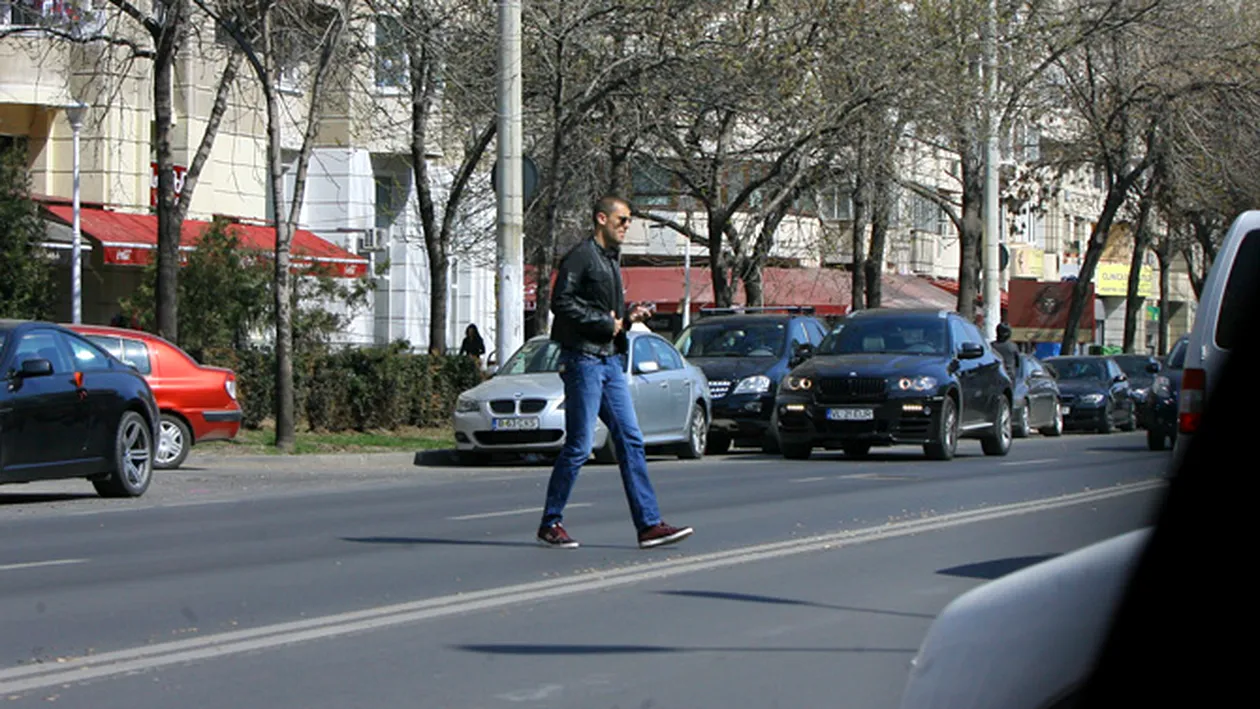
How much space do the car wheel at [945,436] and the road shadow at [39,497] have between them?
938cm

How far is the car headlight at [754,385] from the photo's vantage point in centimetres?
2422

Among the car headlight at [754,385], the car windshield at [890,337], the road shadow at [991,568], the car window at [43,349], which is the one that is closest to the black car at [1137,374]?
the car headlight at [754,385]

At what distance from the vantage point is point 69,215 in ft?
107

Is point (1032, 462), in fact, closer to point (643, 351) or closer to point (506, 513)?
Result: point (643, 351)

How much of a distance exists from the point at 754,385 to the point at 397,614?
16.4 m

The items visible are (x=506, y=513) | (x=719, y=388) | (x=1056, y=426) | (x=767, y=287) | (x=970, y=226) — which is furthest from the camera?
(x=767, y=287)

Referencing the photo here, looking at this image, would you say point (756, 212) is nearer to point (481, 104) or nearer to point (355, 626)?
point (481, 104)

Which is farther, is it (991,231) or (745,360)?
(991,231)

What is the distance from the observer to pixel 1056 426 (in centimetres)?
3366

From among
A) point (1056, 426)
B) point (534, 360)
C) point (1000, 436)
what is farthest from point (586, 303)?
point (1056, 426)

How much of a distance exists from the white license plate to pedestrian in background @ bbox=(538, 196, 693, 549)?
396 inches

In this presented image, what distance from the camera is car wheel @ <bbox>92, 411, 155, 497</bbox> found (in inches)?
593

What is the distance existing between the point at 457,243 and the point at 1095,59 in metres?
14.8

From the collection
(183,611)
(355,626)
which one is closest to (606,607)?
(355,626)
